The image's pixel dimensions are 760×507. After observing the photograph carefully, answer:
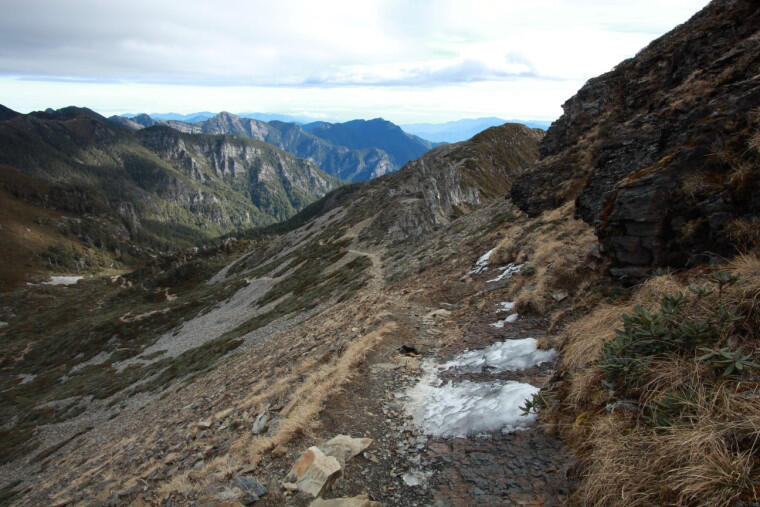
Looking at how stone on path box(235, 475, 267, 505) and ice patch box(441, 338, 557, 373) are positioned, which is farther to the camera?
ice patch box(441, 338, 557, 373)

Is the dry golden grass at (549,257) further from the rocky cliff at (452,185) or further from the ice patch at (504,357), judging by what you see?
the rocky cliff at (452,185)

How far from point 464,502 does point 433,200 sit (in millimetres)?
67883

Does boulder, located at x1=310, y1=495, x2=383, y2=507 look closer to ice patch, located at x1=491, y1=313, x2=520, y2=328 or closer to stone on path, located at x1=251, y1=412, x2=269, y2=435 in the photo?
stone on path, located at x1=251, y1=412, x2=269, y2=435

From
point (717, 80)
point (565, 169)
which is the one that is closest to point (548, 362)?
point (717, 80)

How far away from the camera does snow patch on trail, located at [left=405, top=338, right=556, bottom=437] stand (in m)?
7.38

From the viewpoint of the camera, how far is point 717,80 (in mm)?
11430

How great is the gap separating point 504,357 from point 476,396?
1955mm

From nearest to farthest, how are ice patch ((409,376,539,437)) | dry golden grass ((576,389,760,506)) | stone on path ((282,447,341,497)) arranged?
1. dry golden grass ((576,389,760,506))
2. stone on path ((282,447,341,497))
3. ice patch ((409,376,539,437))

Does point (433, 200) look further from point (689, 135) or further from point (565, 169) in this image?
point (689, 135)

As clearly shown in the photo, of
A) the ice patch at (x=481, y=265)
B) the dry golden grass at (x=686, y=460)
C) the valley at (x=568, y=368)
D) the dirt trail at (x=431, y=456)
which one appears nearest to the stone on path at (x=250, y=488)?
the valley at (x=568, y=368)

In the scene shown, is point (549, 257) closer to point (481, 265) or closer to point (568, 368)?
point (481, 265)

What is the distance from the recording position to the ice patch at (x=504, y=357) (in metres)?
9.33

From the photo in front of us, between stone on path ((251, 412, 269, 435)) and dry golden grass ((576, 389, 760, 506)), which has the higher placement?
dry golden grass ((576, 389, 760, 506))

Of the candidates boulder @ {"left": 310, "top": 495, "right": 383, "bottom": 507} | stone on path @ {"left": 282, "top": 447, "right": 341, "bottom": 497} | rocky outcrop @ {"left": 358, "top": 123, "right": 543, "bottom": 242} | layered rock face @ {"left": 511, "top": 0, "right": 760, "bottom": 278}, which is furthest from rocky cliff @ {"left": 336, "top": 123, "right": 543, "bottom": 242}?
boulder @ {"left": 310, "top": 495, "right": 383, "bottom": 507}
